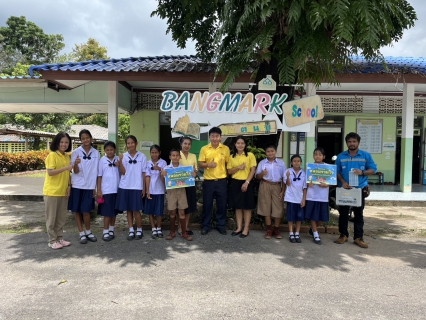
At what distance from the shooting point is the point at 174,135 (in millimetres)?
5480

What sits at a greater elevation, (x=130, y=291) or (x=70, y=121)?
(x=70, y=121)

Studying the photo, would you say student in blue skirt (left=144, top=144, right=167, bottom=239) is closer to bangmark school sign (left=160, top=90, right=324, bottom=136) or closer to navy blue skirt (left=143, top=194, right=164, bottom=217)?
navy blue skirt (left=143, top=194, right=164, bottom=217)

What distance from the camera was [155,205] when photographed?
491 cm

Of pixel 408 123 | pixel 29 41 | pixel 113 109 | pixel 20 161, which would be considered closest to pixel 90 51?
pixel 29 41

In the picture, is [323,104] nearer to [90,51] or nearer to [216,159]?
[216,159]

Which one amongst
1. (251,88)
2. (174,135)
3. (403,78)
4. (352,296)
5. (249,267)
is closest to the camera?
(352,296)

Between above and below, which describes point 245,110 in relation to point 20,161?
above

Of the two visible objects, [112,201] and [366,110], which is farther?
[366,110]

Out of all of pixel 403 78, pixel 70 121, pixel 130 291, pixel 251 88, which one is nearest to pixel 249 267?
pixel 130 291

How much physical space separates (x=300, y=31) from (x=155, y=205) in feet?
11.0

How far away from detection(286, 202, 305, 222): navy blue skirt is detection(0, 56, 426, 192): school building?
13.4 ft

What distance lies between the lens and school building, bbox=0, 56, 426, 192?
868 cm

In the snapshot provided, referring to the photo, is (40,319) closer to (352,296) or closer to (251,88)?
(352,296)

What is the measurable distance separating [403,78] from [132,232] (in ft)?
24.4
